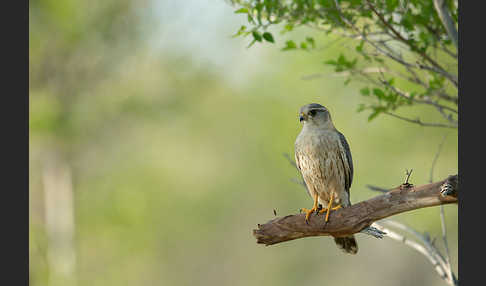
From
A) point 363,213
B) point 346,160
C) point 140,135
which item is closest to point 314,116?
point 346,160

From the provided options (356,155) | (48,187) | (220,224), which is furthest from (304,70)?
(220,224)

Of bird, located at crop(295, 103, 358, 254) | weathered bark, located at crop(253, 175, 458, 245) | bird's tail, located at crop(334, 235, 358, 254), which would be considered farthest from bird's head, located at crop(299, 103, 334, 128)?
bird's tail, located at crop(334, 235, 358, 254)

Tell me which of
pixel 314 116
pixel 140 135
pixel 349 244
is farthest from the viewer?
pixel 140 135

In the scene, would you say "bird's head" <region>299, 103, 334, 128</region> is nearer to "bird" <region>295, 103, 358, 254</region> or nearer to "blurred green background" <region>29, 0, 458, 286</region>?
"bird" <region>295, 103, 358, 254</region>

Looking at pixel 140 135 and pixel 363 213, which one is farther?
pixel 140 135

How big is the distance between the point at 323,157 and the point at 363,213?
1188 mm

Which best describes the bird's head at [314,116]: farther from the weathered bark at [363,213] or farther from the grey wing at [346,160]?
the weathered bark at [363,213]

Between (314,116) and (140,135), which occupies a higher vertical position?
(140,135)

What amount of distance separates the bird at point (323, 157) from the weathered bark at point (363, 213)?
62cm

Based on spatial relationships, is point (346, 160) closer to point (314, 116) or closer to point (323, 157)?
point (323, 157)

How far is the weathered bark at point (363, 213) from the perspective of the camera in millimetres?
3211

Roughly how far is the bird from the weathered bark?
625 millimetres

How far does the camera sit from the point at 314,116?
4926 millimetres

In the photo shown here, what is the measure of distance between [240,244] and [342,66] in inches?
957
